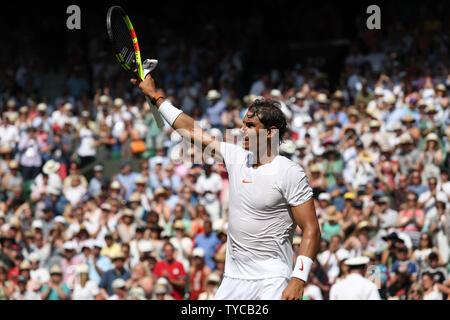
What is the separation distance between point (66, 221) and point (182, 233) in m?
2.29

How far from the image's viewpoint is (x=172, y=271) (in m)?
11.3

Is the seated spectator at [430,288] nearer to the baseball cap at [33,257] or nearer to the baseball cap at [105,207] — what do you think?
the baseball cap at [105,207]

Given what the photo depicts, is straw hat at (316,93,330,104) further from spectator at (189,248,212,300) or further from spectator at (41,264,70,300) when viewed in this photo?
spectator at (41,264,70,300)

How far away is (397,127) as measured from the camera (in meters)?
13.3

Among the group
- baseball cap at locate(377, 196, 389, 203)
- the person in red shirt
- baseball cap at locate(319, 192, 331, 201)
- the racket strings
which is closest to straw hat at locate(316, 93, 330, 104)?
baseball cap at locate(319, 192, 331, 201)

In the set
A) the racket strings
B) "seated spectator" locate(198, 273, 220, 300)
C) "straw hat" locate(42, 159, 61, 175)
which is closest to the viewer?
the racket strings

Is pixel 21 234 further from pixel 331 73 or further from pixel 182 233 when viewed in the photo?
pixel 331 73

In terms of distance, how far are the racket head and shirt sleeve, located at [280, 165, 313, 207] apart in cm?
123

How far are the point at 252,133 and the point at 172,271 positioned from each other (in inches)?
240

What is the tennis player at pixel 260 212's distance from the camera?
17.7 ft

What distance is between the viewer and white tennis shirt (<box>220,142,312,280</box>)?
5.37 meters

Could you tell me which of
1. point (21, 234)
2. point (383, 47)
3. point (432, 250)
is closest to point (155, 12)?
point (383, 47)

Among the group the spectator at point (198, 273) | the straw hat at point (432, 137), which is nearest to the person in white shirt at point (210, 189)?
the spectator at point (198, 273)

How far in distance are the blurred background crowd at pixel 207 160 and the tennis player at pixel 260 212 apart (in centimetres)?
464
